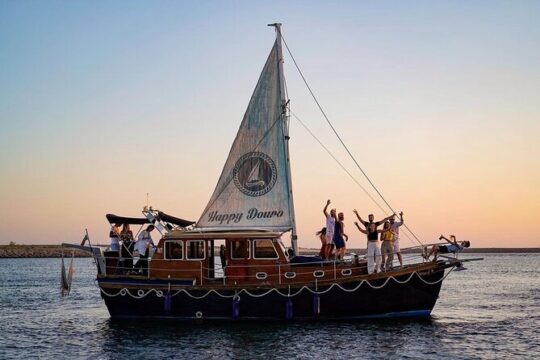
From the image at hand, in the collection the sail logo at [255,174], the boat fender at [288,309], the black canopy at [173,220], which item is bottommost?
the boat fender at [288,309]

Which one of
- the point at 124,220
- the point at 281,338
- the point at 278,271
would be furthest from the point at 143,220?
the point at 281,338

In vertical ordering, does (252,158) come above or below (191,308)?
above

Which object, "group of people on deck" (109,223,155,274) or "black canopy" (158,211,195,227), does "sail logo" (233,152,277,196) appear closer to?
"black canopy" (158,211,195,227)

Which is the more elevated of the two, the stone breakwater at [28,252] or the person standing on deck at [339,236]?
the stone breakwater at [28,252]

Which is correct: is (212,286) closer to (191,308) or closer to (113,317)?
(191,308)

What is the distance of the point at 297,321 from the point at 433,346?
19.5 ft

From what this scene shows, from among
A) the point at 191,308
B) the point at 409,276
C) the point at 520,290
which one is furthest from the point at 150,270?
the point at 520,290

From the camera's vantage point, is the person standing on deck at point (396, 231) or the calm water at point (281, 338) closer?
the calm water at point (281, 338)

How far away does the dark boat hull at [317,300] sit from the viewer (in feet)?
85.5

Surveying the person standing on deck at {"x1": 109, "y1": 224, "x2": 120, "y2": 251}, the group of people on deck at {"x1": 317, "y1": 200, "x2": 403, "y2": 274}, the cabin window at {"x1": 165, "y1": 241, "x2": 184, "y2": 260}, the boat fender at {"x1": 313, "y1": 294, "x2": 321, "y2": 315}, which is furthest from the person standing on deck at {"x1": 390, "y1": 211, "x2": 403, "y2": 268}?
the person standing on deck at {"x1": 109, "y1": 224, "x2": 120, "y2": 251}

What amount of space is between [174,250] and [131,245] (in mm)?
2247

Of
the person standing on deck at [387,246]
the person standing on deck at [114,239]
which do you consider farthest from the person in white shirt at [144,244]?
the person standing on deck at [387,246]

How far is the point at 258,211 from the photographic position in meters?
27.5

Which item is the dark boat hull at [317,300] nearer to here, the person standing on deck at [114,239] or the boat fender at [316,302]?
the boat fender at [316,302]
